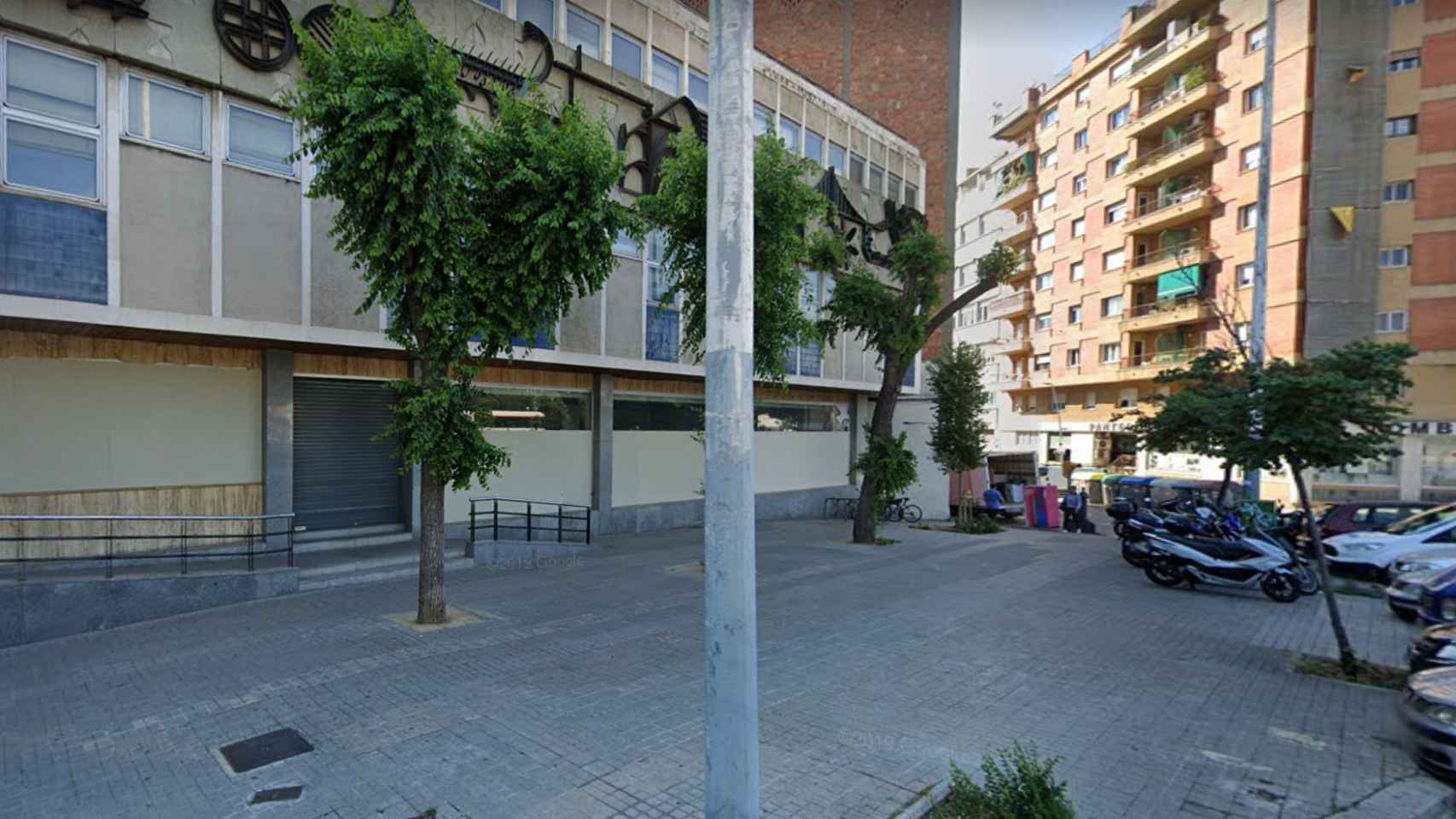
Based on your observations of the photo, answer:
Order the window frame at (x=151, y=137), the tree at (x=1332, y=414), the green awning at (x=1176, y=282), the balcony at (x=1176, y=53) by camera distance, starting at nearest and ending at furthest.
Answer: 1. the tree at (x=1332, y=414)
2. the window frame at (x=151, y=137)
3. the balcony at (x=1176, y=53)
4. the green awning at (x=1176, y=282)

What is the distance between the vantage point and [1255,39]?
3156cm

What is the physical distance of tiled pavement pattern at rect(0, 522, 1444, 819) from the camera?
4.52 m

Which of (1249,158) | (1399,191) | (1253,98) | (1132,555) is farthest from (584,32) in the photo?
(1399,191)

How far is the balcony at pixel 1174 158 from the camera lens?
33719 mm

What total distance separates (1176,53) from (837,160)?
79.9 ft

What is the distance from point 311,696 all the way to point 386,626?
2.21 metres

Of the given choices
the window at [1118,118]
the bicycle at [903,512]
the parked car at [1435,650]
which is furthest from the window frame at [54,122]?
Result: the window at [1118,118]

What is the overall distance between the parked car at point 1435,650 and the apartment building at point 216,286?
9539 millimetres

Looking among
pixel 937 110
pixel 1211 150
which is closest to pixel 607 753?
pixel 937 110

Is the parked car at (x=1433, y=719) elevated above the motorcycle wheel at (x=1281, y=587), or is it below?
above

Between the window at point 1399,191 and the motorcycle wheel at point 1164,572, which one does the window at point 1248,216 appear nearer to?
the window at point 1399,191

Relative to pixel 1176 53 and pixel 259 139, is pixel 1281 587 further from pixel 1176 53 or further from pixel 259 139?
pixel 1176 53

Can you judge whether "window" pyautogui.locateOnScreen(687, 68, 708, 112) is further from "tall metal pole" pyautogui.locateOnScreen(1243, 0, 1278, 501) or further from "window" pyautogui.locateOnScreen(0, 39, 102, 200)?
"tall metal pole" pyautogui.locateOnScreen(1243, 0, 1278, 501)

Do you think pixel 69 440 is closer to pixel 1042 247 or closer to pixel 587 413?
pixel 587 413
